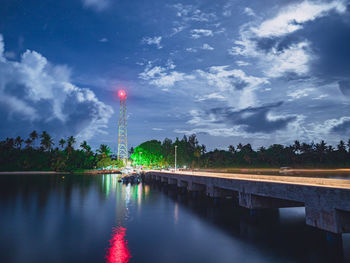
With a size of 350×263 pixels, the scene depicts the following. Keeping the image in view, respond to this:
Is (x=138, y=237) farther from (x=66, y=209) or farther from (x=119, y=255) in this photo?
(x=66, y=209)

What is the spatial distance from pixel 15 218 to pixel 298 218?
3652 centimetres

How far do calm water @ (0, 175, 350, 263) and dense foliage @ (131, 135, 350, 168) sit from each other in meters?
123

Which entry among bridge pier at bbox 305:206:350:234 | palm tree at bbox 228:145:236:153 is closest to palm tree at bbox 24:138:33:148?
palm tree at bbox 228:145:236:153

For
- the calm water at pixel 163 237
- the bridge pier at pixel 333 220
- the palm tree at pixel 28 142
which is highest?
the palm tree at pixel 28 142

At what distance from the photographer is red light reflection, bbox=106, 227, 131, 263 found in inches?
732

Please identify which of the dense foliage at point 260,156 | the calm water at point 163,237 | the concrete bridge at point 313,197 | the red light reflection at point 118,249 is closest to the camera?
the concrete bridge at point 313,197

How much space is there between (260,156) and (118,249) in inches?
5709

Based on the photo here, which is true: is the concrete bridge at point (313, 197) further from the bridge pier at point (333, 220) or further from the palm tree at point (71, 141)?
the palm tree at point (71, 141)

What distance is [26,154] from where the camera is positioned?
545 ft

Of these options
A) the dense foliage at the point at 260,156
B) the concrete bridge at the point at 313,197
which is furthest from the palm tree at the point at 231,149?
the concrete bridge at the point at 313,197

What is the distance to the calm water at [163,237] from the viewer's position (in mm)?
19141

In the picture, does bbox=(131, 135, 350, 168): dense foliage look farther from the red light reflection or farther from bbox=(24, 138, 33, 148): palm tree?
the red light reflection

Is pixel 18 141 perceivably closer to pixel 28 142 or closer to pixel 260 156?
pixel 28 142

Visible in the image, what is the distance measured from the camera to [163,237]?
985 inches
